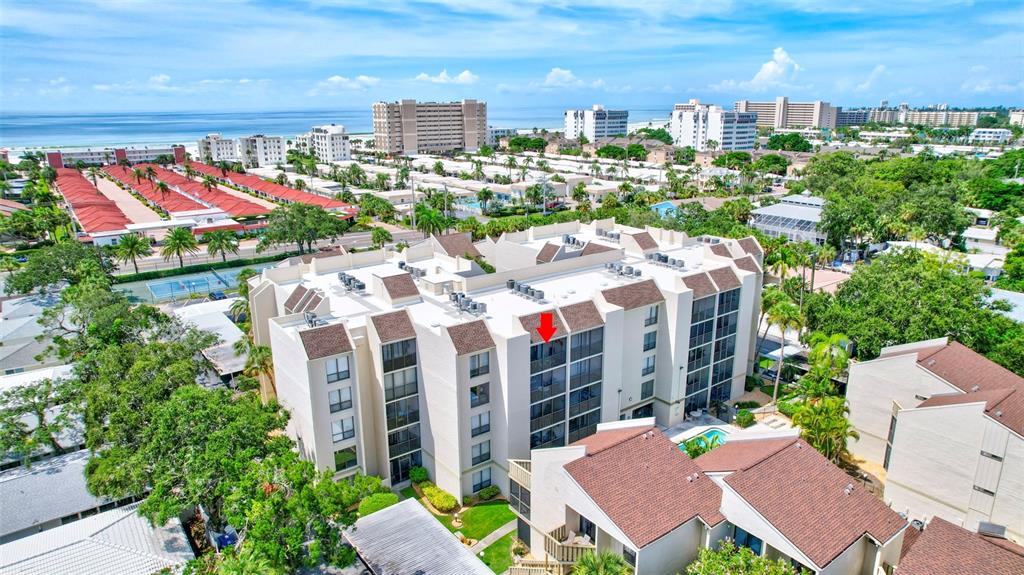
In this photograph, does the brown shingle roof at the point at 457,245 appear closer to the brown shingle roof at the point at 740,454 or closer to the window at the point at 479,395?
the window at the point at 479,395

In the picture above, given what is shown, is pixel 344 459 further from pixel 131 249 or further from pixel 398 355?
pixel 131 249

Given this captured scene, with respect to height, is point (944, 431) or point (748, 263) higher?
point (748, 263)

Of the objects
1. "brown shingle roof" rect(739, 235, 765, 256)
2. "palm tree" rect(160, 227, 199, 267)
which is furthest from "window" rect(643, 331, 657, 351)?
"palm tree" rect(160, 227, 199, 267)

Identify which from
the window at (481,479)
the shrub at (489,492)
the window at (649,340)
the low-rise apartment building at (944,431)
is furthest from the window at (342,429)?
the low-rise apartment building at (944,431)

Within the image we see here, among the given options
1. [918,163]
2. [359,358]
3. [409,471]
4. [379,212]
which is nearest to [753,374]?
[409,471]

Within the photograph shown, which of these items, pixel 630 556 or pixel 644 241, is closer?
pixel 630 556

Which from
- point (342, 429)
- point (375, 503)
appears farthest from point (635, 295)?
point (375, 503)

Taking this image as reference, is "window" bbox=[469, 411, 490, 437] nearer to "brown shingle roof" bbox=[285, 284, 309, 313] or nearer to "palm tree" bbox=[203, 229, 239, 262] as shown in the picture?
"brown shingle roof" bbox=[285, 284, 309, 313]
